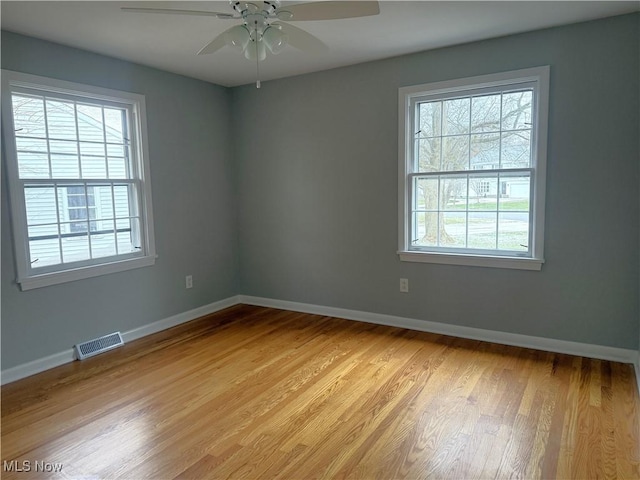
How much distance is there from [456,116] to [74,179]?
309cm

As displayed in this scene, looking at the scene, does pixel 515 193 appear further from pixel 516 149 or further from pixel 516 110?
pixel 516 110

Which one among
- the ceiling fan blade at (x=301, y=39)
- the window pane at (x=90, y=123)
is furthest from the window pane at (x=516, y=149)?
the window pane at (x=90, y=123)

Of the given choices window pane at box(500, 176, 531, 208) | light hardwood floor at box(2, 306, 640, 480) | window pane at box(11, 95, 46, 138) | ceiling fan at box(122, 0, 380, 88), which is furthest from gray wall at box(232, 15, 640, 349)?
window pane at box(11, 95, 46, 138)

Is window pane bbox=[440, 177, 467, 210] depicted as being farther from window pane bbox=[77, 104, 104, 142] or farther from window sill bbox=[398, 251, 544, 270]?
window pane bbox=[77, 104, 104, 142]

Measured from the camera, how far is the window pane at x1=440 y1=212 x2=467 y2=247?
357 centimetres

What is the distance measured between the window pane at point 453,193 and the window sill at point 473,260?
0.42m

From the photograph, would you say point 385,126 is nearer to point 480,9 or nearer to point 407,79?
point 407,79

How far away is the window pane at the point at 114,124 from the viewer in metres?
3.52

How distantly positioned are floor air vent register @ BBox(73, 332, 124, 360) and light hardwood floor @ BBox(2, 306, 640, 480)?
0.29 feet

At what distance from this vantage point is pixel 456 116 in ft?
11.5

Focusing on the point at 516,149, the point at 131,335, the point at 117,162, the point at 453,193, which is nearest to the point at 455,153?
the point at 453,193

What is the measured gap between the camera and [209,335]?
381 cm

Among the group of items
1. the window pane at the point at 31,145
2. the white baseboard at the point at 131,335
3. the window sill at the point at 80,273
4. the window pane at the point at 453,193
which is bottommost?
the white baseboard at the point at 131,335

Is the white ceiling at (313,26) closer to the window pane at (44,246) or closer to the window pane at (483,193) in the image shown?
the window pane at (483,193)
